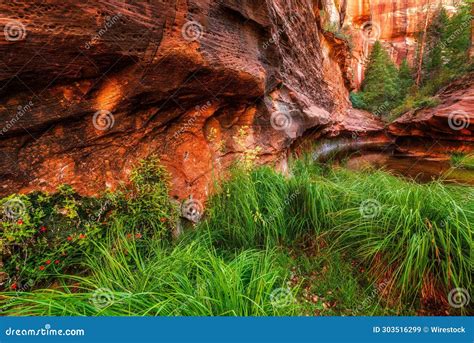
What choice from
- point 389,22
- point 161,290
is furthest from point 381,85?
point 161,290

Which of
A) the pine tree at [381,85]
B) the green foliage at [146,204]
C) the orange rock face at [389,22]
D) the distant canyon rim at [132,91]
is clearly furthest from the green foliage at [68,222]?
the orange rock face at [389,22]

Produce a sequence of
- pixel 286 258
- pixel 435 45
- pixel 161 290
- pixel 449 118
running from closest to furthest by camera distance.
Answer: pixel 161 290
pixel 286 258
pixel 449 118
pixel 435 45

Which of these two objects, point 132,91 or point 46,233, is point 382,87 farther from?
point 46,233

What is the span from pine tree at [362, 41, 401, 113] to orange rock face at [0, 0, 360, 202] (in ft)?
66.5

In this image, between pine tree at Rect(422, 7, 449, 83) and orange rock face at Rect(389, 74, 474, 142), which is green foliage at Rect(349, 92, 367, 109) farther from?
orange rock face at Rect(389, 74, 474, 142)

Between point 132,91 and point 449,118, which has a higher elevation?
point 132,91

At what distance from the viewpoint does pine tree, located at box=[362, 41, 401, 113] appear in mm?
20141

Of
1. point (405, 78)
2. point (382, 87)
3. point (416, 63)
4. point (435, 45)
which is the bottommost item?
point (382, 87)

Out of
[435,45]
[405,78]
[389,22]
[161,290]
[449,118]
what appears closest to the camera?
[161,290]

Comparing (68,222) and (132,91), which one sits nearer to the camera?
(68,222)

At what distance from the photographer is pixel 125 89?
2.63 m

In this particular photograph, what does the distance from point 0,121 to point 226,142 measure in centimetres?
279

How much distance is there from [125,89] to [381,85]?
24634mm

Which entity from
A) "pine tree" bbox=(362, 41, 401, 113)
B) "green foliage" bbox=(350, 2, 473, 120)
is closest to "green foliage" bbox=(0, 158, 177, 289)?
"green foliage" bbox=(350, 2, 473, 120)
